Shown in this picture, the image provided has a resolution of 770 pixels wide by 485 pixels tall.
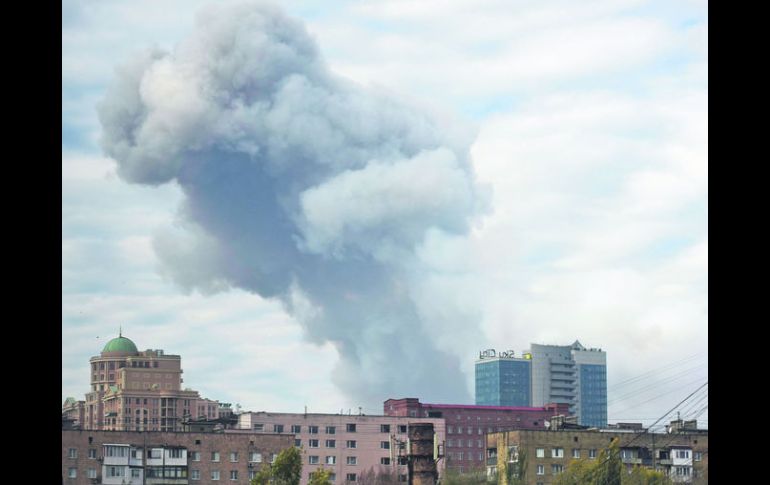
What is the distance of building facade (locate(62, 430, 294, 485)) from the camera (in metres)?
33.9

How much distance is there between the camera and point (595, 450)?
34.2 metres

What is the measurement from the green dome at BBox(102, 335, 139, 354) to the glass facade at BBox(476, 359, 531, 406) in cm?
3347

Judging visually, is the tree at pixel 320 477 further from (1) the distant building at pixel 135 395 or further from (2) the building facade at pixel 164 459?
(1) the distant building at pixel 135 395

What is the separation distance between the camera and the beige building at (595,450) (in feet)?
110

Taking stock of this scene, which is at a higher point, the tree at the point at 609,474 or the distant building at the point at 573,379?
the distant building at the point at 573,379

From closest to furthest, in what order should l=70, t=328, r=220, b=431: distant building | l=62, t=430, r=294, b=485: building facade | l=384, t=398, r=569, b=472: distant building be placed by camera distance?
l=62, t=430, r=294, b=485: building facade
l=384, t=398, r=569, b=472: distant building
l=70, t=328, r=220, b=431: distant building

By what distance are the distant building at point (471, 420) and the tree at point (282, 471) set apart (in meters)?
14.8

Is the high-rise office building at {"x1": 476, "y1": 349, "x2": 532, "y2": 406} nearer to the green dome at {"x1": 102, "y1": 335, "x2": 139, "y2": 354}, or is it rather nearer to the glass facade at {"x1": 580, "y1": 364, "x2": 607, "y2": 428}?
the glass facade at {"x1": 580, "y1": 364, "x2": 607, "y2": 428}

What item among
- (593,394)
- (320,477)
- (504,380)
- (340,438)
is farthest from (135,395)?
(593,394)

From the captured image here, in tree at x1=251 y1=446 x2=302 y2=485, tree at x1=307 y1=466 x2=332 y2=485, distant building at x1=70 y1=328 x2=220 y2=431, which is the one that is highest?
distant building at x1=70 y1=328 x2=220 y2=431

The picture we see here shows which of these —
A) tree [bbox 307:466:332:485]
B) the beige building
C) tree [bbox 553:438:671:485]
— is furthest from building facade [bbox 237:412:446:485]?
tree [bbox 553:438:671:485]

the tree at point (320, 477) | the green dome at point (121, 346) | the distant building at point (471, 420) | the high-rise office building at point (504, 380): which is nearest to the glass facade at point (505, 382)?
the high-rise office building at point (504, 380)
